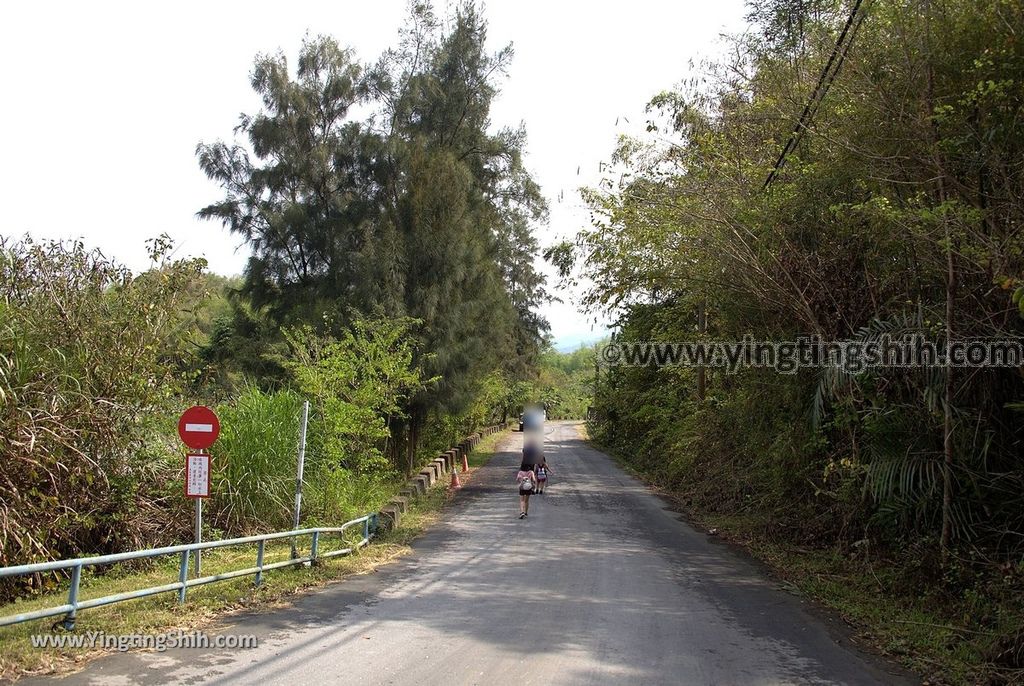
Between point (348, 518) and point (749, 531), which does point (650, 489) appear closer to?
point (749, 531)

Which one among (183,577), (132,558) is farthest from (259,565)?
(132,558)

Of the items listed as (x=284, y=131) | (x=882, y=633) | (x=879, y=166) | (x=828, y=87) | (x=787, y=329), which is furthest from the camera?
(x=284, y=131)

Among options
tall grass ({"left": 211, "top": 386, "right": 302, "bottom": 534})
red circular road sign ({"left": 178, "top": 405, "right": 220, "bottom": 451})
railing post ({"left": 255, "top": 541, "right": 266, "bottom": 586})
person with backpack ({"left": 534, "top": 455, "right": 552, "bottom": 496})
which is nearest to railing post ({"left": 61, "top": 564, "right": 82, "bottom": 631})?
red circular road sign ({"left": 178, "top": 405, "right": 220, "bottom": 451})

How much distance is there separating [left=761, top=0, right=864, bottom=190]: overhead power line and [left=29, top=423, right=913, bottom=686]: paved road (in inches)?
261

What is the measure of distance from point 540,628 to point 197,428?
4517mm

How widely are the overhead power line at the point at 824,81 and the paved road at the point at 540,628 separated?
6642mm

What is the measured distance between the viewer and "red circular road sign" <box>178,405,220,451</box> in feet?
30.1

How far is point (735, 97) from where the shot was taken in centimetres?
1678

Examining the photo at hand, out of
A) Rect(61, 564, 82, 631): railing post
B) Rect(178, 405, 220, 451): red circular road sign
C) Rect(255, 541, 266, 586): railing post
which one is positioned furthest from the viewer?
Rect(255, 541, 266, 586): railing post

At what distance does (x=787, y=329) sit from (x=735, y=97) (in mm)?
6128

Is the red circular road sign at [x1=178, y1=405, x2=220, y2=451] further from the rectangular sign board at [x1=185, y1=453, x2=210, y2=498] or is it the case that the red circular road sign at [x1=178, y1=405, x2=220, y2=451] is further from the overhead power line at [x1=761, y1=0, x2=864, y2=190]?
the overhead power line at [x1=761, y1=0, x2=864, y2=190]

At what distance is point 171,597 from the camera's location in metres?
8.75

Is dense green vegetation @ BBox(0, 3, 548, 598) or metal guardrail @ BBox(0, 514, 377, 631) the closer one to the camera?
metal guardrail @ BBox(0, 514, 377, 631)

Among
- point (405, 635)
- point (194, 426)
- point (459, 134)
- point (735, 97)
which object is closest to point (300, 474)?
point (194, 426)
